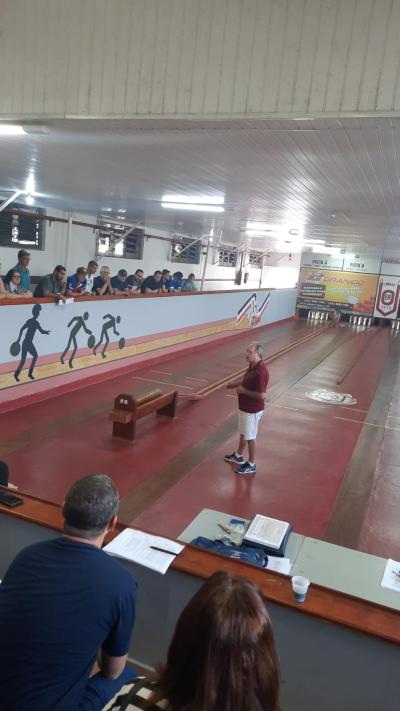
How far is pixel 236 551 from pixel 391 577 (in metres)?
0.91

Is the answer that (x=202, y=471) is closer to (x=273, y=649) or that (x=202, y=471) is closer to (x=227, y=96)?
(x=227, y=96)

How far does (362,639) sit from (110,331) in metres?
8.27

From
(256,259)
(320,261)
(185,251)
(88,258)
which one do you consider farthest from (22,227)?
(256,259)

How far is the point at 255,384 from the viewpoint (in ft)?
19.9

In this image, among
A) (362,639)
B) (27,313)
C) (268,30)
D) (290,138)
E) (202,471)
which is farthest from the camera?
(27,313)

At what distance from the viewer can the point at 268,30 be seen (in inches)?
170

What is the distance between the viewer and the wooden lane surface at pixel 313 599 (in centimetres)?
233

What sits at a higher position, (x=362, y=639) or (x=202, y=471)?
(x=362, y=639)

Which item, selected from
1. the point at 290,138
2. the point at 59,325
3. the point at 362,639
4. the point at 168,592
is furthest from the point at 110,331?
the point at 362,639

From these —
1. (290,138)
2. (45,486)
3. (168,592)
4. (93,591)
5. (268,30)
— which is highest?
(268,30)

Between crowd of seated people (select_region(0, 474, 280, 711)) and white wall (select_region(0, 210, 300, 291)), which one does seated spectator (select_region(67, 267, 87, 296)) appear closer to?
white wall (select_region(0, 210, 300, 291))

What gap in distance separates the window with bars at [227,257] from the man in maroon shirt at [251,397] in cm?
1947

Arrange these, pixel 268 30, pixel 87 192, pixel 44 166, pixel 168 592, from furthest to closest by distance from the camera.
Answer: pixel 87 192
pixel 44 166
pixel 268 30
pixel 168 592

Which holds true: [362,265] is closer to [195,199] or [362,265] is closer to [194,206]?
[194,206]
